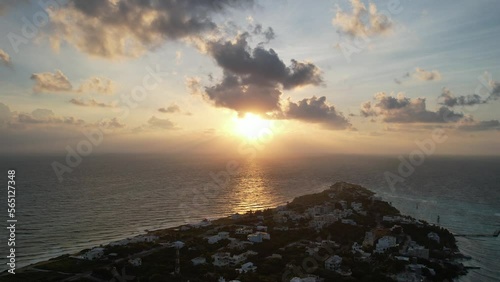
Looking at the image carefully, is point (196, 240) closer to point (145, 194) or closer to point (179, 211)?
point (179, 211)

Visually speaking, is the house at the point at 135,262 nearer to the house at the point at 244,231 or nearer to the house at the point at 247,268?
the house at the point at 247,268

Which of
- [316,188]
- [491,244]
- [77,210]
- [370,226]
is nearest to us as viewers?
[491,244]

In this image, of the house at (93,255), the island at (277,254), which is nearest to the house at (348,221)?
the island at (277,254)

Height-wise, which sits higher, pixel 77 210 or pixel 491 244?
pixel 77 210

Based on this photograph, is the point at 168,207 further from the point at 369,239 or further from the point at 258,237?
the point at 369,239

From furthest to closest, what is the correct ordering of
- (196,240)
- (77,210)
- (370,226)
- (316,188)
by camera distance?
(316,188), (77,210), (370,226), (196,240)

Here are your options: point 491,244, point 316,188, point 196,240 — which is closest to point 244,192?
point 316,188
